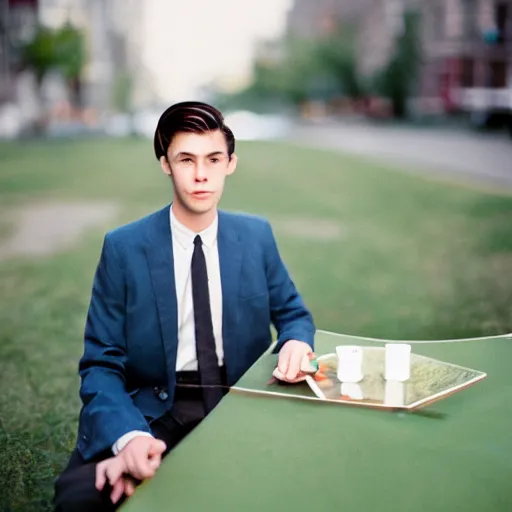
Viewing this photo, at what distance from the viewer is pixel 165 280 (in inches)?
83.4

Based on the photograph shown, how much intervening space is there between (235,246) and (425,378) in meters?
0.62

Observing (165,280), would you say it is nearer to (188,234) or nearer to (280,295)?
(188,234)

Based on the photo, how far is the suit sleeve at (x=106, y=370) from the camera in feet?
5.85

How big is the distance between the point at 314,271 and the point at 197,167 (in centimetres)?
550

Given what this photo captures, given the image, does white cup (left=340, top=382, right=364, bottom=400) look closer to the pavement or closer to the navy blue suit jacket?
the navy blue suit jacket

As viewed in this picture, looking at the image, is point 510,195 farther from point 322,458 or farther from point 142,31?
point 142,31

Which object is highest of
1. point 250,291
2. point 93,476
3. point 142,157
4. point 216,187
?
point 216,187

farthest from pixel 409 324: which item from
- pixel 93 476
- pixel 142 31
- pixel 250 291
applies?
pixel 142 31

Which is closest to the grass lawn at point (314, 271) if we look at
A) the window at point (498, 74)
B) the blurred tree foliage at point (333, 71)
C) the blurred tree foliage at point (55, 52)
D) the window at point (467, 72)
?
the window at point (498, 74)

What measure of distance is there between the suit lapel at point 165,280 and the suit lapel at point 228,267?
15cm

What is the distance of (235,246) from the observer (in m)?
2.22

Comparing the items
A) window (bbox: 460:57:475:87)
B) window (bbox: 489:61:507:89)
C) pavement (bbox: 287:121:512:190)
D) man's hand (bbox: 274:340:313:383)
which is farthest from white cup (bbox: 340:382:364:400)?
window (bbox: 460:57:475:87)

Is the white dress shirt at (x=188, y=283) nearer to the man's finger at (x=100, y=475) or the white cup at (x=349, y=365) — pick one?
the white cup at (x=349, y=365)

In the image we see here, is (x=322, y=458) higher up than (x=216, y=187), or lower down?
lower down
